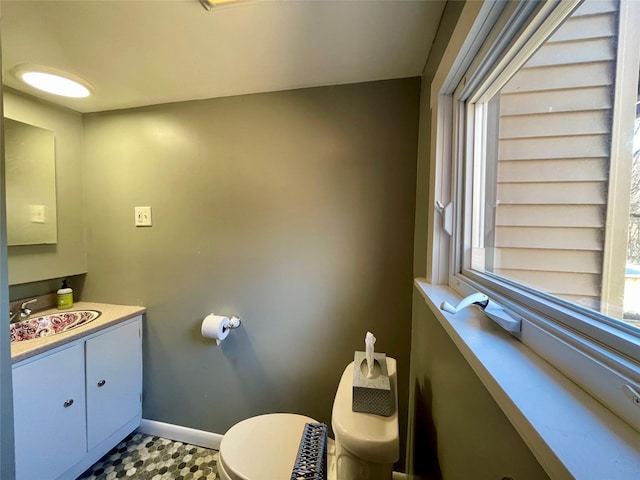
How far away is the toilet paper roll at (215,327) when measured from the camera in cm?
135

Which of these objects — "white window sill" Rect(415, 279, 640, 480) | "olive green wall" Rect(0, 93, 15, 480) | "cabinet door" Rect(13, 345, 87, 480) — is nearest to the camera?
"white window sill" Rect(415, 279, 640, 480)

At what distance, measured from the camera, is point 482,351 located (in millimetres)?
442

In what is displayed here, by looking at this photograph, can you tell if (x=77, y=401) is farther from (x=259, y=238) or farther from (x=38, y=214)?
(x=259, y=238)

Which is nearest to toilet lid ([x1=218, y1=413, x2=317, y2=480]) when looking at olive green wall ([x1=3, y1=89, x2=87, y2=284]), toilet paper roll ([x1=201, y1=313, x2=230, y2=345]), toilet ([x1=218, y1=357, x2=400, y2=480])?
toilet ([x1=218, y1=357, x2=400, y2=480])

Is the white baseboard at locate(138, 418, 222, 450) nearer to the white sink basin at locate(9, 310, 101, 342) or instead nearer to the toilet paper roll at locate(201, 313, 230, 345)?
the toilet paper roll at locate(201, 313, 230, 345)

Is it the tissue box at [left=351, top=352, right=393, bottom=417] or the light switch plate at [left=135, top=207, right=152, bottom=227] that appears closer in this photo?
the tissue box at [left=351, top=352, right=393, bottom=417]

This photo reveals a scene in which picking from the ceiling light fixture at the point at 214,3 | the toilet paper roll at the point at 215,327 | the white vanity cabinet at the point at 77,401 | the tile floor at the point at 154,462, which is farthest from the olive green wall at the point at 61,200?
the ceiling light fixture at the point at 214,3

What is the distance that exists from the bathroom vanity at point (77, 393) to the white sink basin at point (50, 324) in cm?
8

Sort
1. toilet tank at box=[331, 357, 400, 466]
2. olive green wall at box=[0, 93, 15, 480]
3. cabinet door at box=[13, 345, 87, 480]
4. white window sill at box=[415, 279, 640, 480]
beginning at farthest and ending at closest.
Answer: cabinet door at box=[13, 345, 87, 480], olive green wall at box=[0, 93, 15, 480], toilet tank at box=[331, 357, 400, 466], white window sill at box=[415, 279, 640, 480]

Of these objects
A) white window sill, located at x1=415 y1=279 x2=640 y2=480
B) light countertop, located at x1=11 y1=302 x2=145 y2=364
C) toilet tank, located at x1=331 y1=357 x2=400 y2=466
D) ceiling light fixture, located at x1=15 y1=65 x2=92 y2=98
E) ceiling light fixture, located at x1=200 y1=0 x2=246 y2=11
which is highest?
ceiling light fixture, located at x1=200 y1=0 x2=246 y2=11

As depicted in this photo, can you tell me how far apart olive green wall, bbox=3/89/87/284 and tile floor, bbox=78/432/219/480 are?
3.65 feet

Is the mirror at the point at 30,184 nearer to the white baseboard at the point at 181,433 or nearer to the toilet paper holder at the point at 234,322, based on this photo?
the toilet paper holder at the point at 234,322

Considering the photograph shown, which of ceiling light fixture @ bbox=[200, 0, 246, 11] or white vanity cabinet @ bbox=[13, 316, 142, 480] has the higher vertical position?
ceiling light fixture @ bbox=[200, 0, 246, 11]

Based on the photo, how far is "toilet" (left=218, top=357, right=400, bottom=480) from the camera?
25.6 inches
